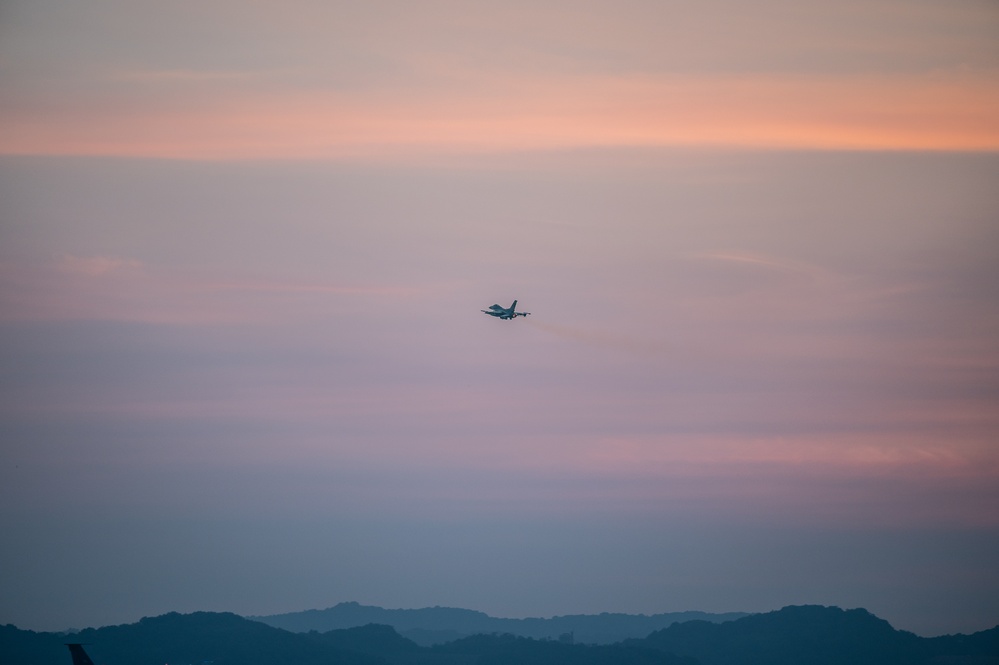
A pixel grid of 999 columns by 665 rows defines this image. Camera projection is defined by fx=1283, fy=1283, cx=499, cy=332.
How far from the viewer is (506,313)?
177 meters

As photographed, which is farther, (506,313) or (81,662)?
(506,313)

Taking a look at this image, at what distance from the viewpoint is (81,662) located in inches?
5404

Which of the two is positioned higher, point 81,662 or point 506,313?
point 506,313

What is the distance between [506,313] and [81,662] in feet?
235
